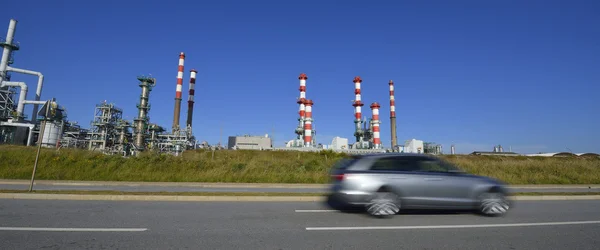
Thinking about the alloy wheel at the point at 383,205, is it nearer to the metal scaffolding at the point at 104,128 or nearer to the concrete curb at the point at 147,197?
the concrete curb at the point at 147,197

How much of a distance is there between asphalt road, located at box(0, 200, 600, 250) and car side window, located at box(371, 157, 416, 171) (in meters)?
1.03

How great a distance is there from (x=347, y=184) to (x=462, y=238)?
7.64ft

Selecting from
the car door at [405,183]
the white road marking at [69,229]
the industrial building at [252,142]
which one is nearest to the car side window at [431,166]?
the car door at [405,183]

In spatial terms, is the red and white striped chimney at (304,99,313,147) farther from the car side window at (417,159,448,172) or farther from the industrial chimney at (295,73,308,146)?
the car side window at (417,159,448,172)

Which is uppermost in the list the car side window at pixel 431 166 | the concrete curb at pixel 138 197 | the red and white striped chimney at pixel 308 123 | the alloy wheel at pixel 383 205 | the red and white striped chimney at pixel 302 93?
the red and white striped chimney at pixel 302 93

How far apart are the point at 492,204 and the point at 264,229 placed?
17.0 ft

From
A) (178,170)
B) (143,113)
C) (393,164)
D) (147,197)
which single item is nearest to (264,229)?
(393,164)

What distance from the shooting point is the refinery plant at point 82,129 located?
51500mm

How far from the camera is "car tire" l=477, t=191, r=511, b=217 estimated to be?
6852 millimetres

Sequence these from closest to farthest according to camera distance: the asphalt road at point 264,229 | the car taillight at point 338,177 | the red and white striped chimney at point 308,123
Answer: the asphalt road at point 264,229
the car taillight at point 338,177
the red and white striped chimney at point 308,123

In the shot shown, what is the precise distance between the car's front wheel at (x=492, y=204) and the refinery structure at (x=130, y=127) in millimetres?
47469

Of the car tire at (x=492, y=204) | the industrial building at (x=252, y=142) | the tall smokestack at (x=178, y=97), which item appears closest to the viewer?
the car tire at (x=492, y=204)

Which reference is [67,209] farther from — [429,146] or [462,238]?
[429,146]

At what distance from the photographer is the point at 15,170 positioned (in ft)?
50.5
